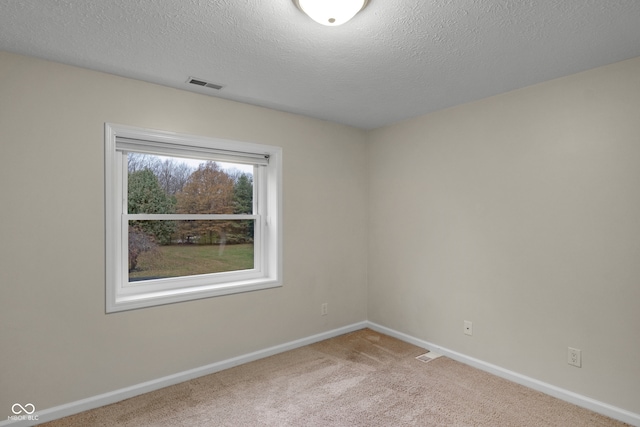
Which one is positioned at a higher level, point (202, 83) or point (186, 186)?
point (202, 83)

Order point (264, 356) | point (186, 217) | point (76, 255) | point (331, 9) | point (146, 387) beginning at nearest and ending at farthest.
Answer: point (331, 9)
point (76, 255)
point (146, 387)
point (186, 217)
point (264, 356)

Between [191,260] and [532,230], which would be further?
[191,260]

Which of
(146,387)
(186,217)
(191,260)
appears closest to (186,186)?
(186,217)

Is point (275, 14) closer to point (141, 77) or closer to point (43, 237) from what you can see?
point (141, 77)

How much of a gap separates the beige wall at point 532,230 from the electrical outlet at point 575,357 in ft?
0.09

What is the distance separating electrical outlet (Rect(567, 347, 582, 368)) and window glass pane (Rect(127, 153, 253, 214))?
2.81 meters

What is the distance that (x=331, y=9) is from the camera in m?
1.60

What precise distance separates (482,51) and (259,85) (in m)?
1.55

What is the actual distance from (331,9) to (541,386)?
9.51 ft

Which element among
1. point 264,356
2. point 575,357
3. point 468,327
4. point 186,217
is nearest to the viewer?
point 575,357

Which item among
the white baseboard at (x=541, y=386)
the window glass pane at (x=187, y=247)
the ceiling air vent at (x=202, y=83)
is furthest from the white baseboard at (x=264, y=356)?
the ceiling air vent at (x=202, y=83)

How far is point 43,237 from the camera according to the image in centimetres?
223

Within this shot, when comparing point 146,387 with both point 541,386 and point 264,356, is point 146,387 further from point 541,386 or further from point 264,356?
point 541,386

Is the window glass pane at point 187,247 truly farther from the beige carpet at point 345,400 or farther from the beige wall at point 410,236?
the beige carpet at point 345,400
